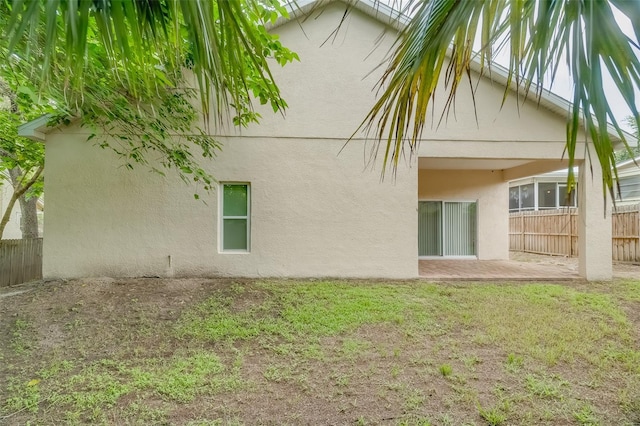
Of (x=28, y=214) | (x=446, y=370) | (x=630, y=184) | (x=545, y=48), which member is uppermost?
(x=545, y=48)

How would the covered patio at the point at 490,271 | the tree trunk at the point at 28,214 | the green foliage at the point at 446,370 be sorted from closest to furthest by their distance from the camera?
the green foliage at the point at 446,370, the covered patio at the point at 490,271, the tree trunk at the point at 28,214

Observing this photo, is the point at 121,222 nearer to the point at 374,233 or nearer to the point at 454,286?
the point at 374,233

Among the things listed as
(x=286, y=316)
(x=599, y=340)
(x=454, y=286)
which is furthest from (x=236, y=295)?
(x=599, y=340)

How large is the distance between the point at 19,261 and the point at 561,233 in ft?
55.9

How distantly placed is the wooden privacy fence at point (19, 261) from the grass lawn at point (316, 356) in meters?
2.10

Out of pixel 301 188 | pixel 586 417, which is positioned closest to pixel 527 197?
pixel 301 188

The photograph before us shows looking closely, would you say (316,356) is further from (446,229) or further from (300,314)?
(446,229)

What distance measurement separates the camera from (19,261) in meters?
7.63

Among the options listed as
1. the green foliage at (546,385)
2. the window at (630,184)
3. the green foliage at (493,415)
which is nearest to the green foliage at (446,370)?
the green foliage at (493,415)

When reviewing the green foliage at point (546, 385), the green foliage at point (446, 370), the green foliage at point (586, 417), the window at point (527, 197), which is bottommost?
the green foliage at point (586, 417)

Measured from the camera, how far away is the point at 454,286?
6.68 m

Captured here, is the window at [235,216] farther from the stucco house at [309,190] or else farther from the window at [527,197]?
the window at [527,197]

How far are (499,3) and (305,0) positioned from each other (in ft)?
19.0

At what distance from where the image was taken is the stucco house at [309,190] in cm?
695
